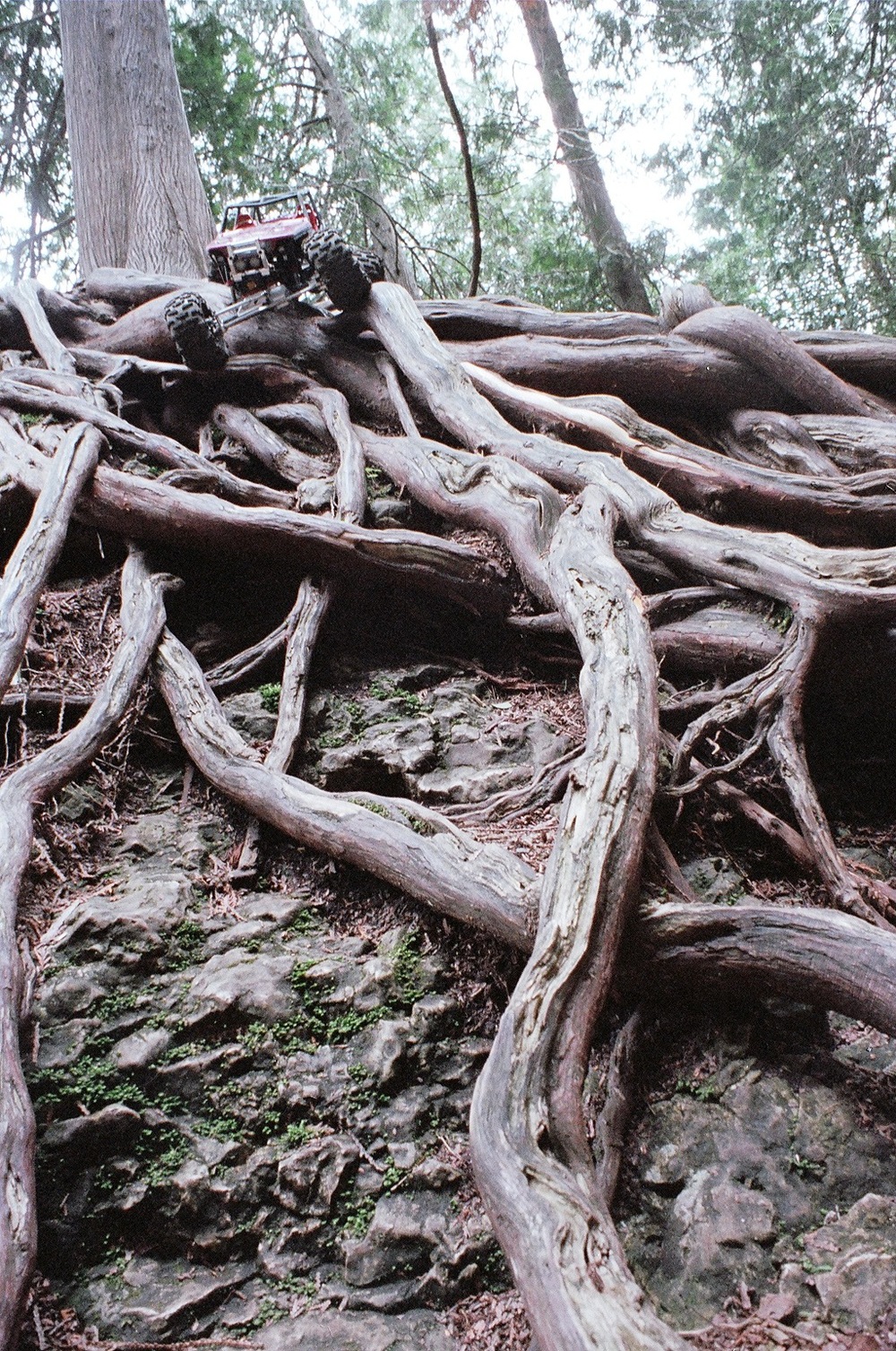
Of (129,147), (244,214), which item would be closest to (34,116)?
(129,147)

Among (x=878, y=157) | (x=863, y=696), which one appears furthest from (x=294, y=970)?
(x=878, y=157)

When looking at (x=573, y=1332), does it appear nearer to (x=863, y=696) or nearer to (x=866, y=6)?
(x=863, y=696)

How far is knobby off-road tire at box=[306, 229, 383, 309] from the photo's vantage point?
189 inches

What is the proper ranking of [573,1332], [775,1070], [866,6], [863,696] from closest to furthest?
[573,1332] → [775,1070] → [863,696] → [866,6]

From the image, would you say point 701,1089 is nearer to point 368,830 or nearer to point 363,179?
point 368,830

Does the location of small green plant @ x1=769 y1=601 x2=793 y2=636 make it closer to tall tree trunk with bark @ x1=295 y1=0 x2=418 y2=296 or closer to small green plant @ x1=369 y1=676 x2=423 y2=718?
small green plant @ x1=369 y1=676 x2=423 y2=718

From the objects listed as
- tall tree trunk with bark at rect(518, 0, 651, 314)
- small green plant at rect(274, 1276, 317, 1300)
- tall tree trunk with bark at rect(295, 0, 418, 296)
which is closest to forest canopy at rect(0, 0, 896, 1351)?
small green plant at rect(274, 1276, 317, 1300)

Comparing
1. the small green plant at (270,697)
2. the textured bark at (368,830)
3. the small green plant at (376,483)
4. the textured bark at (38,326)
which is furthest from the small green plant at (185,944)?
the textured bark at (38,326)

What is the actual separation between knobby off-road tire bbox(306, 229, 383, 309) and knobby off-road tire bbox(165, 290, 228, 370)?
747 millimetres

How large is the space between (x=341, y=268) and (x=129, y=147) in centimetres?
328

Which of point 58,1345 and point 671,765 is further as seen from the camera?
point 671,765

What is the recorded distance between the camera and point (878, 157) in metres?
6.54

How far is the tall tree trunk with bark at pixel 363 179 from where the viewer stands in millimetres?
7473

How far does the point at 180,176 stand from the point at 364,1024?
7.17 metres
